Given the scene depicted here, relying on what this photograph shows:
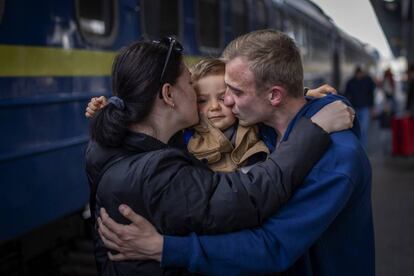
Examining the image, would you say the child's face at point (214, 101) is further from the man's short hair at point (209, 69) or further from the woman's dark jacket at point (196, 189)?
the woman's dark jacket at point (196, 189)

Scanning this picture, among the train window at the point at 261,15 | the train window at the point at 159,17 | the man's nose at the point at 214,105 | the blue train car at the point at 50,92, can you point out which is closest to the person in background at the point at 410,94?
→ the train window at the point at 261,15

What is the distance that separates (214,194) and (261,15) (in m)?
6.80

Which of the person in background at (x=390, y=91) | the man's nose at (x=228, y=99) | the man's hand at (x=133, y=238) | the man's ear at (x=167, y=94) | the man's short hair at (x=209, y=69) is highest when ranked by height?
the man's short hair at (x=209, y=69)

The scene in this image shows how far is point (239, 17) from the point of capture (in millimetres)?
6742

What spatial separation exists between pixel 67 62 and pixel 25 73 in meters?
0.44

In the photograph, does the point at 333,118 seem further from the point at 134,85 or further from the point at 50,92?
the point at 50,92

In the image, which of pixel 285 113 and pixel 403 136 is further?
pixel 403 136

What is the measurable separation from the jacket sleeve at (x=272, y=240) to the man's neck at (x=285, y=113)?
9.9 inches

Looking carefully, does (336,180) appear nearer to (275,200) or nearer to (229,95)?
(275,200)

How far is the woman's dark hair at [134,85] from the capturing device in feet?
5.08

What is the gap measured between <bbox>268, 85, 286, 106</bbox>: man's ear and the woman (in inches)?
4.1

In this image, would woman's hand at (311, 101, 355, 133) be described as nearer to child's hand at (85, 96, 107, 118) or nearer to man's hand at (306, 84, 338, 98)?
man's hand at (306, 84, 338, 98)

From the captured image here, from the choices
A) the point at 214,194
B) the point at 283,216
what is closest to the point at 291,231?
the point at 283,216

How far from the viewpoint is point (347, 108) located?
166 cm
